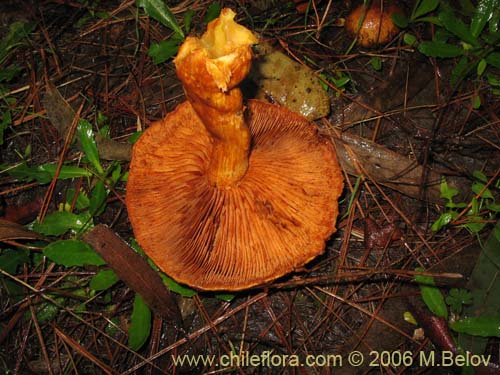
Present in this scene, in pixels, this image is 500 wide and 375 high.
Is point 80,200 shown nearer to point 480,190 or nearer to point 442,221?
point 442,221

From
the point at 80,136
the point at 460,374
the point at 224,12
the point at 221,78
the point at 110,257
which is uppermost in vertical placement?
the point at 224,12

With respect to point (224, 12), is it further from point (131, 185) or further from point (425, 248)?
point (425, 248)

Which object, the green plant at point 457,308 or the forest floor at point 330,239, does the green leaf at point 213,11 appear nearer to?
the forest floor at point 330,239

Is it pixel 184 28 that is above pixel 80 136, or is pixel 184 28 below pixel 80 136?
above

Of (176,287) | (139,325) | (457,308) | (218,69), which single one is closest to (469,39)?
(457,308)

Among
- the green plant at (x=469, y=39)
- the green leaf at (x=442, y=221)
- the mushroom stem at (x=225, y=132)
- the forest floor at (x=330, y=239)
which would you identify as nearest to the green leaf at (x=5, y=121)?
the forest floor at (x=330, y=239)

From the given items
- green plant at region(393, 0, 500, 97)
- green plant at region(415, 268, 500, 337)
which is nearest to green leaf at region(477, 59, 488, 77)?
green plant at region(393, 0, 500, 97)

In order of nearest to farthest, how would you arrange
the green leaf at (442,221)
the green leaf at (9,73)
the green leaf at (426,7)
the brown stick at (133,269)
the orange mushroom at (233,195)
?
the orange mushroom at (233,195) → the brown stick at (133,269) → the green leaf at (442,221) → the green leaf at (426,7) → the green leaf at (9,73)

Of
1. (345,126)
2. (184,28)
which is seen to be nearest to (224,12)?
(345,126)
